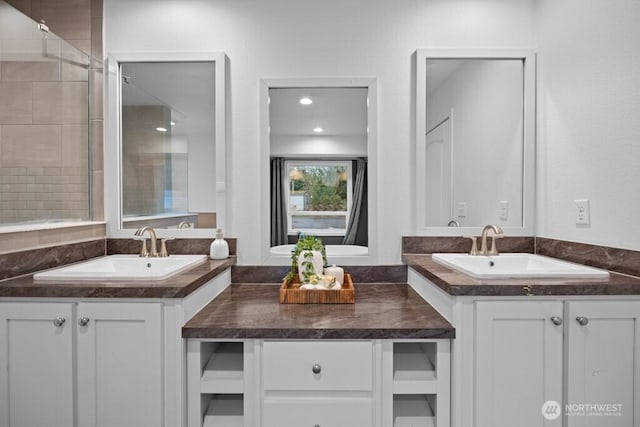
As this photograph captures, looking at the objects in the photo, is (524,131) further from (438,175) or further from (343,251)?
(343,251)

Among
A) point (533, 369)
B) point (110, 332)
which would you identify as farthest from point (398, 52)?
point (110, 332)

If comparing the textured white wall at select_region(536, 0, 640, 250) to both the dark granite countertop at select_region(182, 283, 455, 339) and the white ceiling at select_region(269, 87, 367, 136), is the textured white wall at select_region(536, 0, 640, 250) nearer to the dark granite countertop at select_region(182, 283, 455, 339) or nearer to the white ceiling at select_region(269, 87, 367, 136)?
the dark granite countertop at select_region(182, 283, 455, 339)

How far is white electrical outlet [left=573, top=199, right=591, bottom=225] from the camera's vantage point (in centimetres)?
154

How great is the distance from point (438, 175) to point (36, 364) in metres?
1.93

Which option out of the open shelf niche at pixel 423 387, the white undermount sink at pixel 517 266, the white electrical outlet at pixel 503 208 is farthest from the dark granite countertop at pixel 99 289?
the white electrical outlet at pixel 503 208

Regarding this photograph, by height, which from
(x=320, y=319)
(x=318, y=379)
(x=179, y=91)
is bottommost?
(x=318, y=379)

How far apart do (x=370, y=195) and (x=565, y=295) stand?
38.8 inches

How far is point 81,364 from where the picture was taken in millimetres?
1277

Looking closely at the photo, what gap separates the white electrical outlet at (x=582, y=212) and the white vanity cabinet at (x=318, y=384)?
85cm

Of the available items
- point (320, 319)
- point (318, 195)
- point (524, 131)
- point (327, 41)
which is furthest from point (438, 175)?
point (320, 319)

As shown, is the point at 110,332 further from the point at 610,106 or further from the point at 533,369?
the point at 610,106

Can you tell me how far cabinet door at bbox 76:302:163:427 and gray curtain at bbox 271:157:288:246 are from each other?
2.67 feet

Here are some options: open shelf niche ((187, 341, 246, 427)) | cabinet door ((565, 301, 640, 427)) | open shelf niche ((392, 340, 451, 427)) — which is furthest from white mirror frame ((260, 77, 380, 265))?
cabinet door ((565, 301, 640, 427))

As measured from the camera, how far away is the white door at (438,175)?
1929 mm
